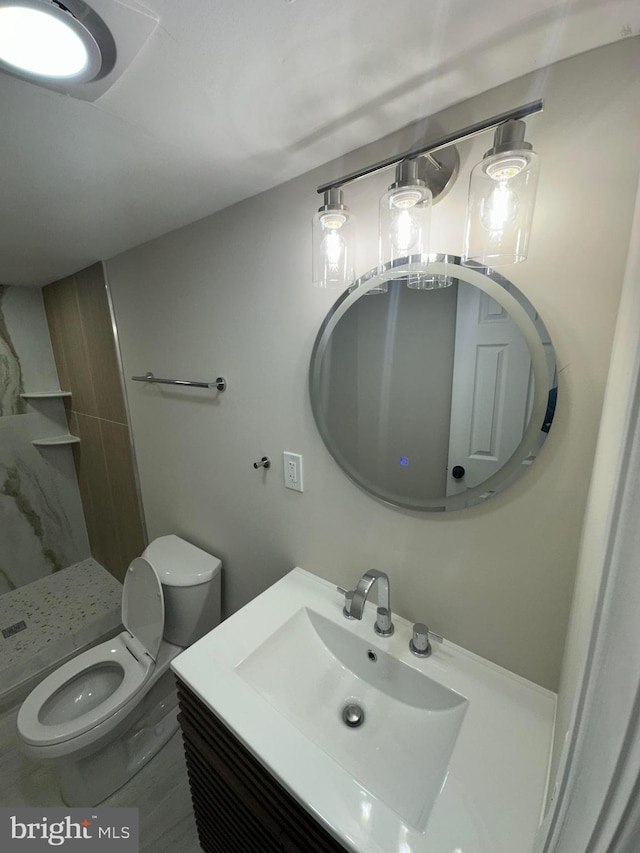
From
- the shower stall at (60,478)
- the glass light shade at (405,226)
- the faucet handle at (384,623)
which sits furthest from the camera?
the shower stall at (60,478)

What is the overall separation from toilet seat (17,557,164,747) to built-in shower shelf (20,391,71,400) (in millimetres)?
1403

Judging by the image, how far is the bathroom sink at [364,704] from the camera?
0.70 metres

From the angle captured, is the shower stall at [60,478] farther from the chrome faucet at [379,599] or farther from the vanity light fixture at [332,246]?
the chrome faucet at [379,599]

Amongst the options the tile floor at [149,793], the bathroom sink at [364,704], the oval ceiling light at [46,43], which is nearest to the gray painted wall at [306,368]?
the bathroom sink at [364,704]

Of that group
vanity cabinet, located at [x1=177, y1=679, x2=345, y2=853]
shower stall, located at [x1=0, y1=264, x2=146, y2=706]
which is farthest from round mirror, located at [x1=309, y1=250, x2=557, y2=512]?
shower stall, located at [x1=0, y1=264, x2=146, y2=706]

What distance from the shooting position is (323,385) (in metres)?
0.98

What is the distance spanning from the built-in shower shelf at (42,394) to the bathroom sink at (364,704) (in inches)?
86.0

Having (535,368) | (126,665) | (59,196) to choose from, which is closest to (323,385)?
(535,368)

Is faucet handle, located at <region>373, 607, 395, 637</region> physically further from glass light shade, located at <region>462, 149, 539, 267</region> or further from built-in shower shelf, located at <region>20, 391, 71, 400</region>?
built-in shower shelf, located at <region>20, 391, 71, 400</region>

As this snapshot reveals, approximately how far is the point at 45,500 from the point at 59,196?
85.8 inches

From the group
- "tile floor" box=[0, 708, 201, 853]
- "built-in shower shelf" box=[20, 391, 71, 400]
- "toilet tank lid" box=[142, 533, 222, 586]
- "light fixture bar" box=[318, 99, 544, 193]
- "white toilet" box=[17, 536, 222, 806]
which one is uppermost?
"light fixture bar" box=[318, 99, 544, 193]

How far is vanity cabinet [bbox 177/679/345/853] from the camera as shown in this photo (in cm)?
66

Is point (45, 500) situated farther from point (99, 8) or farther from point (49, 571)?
point (99, 8)

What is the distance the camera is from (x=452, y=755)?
669 mm
